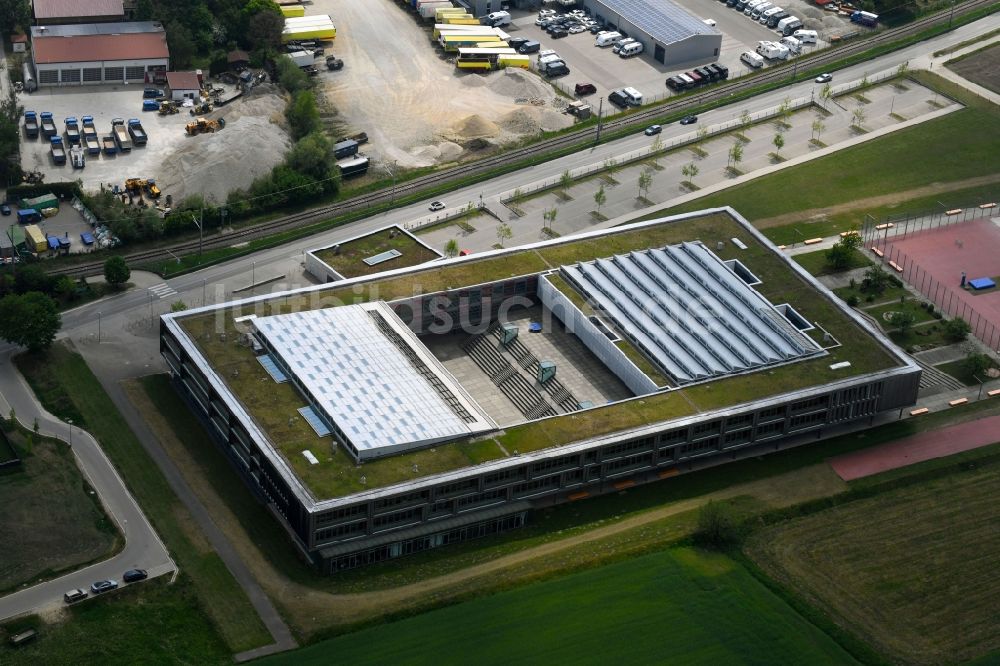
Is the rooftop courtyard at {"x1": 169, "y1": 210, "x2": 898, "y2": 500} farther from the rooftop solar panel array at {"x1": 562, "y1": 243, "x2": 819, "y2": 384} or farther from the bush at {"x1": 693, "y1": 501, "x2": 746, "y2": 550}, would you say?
the bush at {"x1": 693, "y1": 501, "x2": 746, "y2": 550}

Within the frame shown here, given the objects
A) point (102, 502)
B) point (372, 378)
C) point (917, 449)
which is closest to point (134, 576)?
point (102, 502)

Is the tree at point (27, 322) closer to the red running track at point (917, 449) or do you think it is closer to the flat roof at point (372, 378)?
the flat roof at point (372, 378)

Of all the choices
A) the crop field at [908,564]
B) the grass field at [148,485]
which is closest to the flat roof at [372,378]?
the grass field at [148,485]

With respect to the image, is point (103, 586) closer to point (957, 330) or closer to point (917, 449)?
point (917, 449)

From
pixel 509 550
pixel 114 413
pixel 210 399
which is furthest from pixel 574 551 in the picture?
pixel 114 413

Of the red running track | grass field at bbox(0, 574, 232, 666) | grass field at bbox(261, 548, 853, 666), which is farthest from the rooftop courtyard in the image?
grass field at bbox(0, 574, 232, 666)

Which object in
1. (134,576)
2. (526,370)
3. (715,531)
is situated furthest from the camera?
(526,370)
